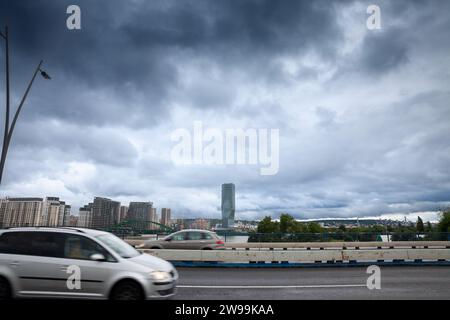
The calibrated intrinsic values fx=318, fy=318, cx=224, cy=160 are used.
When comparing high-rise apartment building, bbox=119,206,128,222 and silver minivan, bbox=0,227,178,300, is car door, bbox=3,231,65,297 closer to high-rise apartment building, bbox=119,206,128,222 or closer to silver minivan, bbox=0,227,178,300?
silver minivan, bbox=0,227,178,300

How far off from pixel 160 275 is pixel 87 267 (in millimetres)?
1411

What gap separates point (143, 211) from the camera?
295 feet

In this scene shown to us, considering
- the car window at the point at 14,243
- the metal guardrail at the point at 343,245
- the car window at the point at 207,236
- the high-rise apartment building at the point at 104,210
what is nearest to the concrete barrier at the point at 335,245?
the metal guardrail at the point at 343,245

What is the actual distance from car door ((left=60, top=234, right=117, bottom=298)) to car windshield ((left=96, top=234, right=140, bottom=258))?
0.78 ft

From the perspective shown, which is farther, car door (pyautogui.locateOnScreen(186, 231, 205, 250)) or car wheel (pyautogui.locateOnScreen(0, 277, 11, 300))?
car door (pyautogui.locateOnScreen(186, 231, 205, 250))

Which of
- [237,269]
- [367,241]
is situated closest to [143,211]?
[367,241]

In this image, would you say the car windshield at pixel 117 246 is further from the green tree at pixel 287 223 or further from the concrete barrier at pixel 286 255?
the green tree at pixel 287 223

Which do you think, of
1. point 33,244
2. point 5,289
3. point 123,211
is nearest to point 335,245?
point 33,244

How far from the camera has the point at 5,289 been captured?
6.20 m

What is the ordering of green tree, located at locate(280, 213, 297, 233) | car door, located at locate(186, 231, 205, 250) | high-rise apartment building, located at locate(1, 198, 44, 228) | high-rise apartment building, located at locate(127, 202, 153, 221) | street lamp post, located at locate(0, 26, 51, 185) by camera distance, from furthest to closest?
green tree, located at locate(280, 213, 297, 233), high-rise apartment building, located at locate(127, 202, 153, 221), high-rise apartment building, located at locate(1, 198, 44, 228), car door, located at locate(186, 231, 205, 250), street lamp post, located at locate(0, 26, 51, 185)

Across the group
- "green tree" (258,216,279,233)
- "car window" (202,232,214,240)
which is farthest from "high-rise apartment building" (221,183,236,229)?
"car window" (202,232,214,240)

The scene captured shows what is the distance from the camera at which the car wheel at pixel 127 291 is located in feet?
19.7

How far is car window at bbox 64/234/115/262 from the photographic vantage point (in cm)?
635
